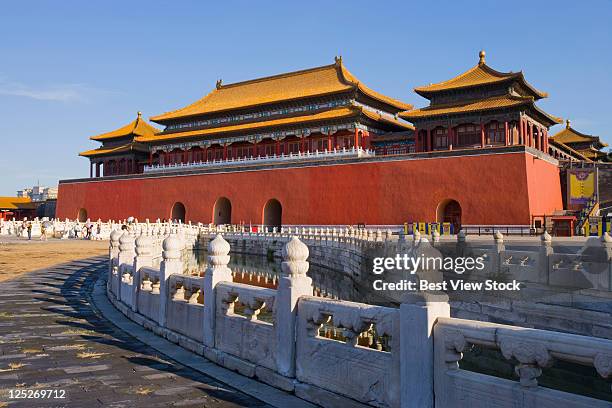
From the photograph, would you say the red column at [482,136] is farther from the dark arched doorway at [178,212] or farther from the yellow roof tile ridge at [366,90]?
the dark arched doorway at [178,212]

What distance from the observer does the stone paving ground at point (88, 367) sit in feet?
13.5

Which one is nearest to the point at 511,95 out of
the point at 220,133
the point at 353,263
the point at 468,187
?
the point at 468,187

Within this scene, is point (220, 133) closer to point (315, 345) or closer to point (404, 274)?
point (404, 274)

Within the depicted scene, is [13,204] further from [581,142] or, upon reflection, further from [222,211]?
[581,142]

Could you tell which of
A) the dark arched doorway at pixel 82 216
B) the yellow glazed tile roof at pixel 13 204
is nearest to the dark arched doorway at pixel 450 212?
the dark arched doorway at pixel 82 216

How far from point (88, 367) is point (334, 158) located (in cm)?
2368

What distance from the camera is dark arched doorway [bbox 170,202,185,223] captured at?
35281 millimetres

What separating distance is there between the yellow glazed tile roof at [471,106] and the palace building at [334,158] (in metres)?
0.07

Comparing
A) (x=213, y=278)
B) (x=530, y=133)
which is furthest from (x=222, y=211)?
(x=213, y=278)

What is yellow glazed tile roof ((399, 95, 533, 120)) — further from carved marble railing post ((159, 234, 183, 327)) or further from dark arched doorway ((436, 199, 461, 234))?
carved marble railing post ((159, 234, 183, 327))

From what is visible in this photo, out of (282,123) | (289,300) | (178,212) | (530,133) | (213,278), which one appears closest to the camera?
(289,300)

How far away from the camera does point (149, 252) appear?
8.12 metres

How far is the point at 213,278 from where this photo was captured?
5672 mm

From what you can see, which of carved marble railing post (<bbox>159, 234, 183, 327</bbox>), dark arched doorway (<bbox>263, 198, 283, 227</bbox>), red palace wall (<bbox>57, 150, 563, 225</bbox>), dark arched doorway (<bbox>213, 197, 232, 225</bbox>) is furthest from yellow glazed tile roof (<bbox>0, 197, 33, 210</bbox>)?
carved marble railing post (<bbox>159, 234, 183, 327</bbox>)
